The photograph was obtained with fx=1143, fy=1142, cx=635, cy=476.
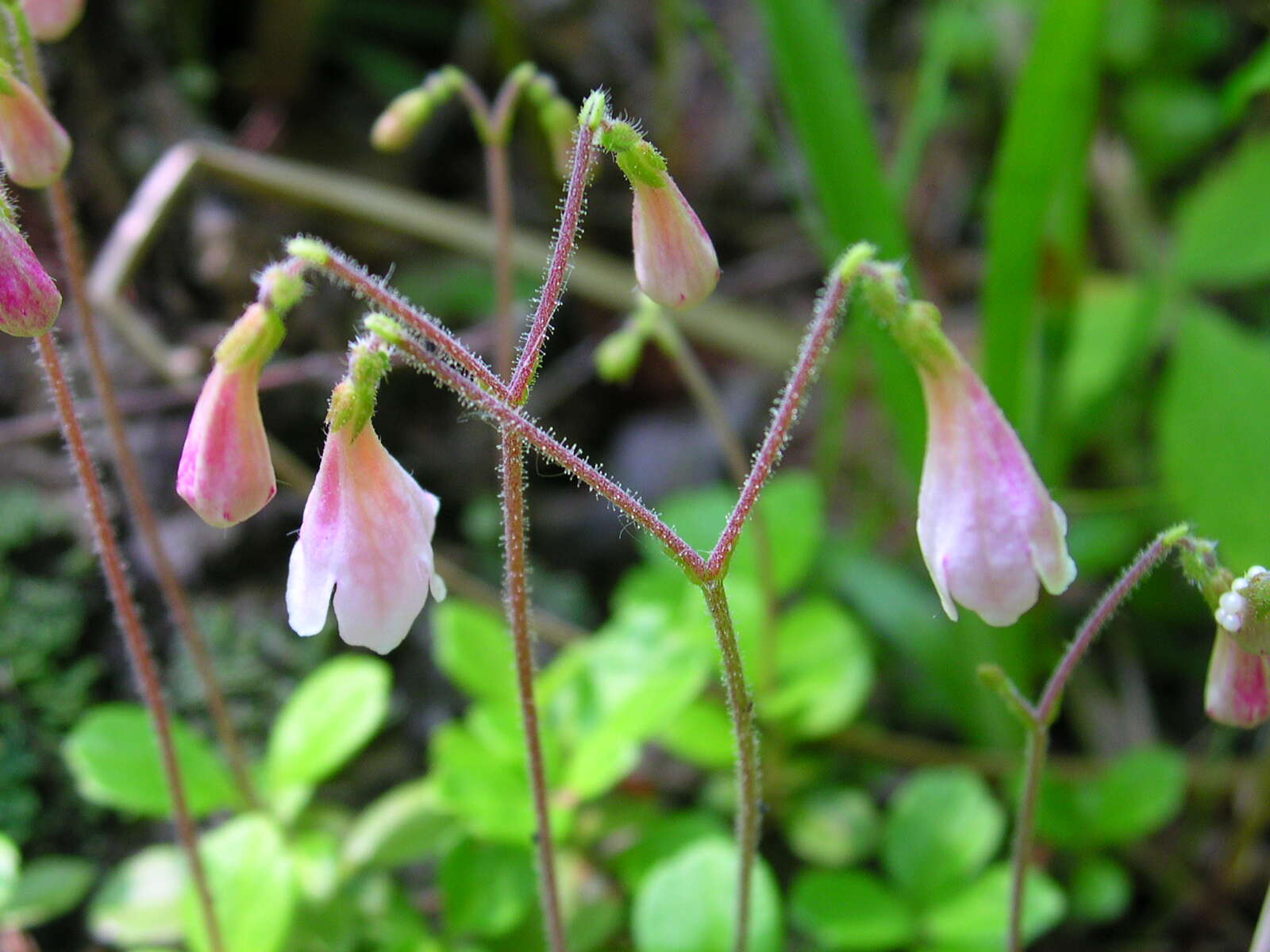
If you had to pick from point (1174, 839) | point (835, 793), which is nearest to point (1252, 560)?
point (1174, 839)

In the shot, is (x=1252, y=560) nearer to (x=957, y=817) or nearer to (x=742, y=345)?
(x=957, y=817)

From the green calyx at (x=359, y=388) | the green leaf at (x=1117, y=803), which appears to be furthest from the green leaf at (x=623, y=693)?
the green calyx at (x=359, y=388)

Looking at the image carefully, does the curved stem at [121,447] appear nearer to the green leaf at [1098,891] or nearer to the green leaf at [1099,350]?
the green leaf at [1098,891]

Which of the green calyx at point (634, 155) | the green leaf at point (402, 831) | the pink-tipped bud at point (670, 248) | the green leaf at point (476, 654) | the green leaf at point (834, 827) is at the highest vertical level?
the green calyx at point (634, 155)

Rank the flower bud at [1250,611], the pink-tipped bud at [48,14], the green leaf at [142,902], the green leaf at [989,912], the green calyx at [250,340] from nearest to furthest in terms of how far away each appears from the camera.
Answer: the green calyx at [250,340] < the flower bud at [1250,611] < the pink-tipped bud at [48,14] < the green leaf at [989,912] < the green leaf at [142,902]

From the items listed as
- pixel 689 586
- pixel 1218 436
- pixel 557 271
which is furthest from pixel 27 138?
pixel 1218 436

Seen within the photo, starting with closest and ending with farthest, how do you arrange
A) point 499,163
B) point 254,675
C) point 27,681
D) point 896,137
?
point 499,163
point 27,681
point 254,675
point 896,137
